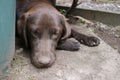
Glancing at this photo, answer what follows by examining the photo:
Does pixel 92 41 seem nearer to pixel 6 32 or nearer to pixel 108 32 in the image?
pixel 108 32

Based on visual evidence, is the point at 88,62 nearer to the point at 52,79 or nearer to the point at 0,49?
the point at 52,79

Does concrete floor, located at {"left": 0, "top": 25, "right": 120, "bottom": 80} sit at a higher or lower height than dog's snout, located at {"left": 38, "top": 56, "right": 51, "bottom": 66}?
lower

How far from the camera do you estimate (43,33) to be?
324cm

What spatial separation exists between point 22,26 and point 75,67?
734 millimetres

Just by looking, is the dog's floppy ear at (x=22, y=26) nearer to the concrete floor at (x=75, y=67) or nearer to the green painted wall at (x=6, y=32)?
the concrete floor at (x=75, y=67)

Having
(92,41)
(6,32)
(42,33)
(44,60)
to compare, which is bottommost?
(92,41)

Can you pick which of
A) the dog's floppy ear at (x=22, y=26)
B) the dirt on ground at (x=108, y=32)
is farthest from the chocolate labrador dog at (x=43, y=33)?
the dirt on ground at (x=108, y=32)

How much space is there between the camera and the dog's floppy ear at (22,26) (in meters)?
3.37

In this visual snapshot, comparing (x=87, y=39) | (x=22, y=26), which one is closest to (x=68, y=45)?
(x=87, y=39)

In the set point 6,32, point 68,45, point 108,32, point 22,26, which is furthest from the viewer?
point 108,32

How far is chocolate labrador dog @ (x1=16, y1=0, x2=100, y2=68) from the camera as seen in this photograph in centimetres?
314

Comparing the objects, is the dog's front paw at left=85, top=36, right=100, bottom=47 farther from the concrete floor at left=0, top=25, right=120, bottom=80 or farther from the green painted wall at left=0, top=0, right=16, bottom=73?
the green painted wall at left=0, top=0, right=16, bottom=73

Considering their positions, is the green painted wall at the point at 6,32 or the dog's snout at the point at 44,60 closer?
the green painted wall at the point at 6,32

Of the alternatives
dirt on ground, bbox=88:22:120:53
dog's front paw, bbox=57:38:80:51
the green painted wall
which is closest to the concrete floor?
dog's front paw, bbox=57:38:80:51
